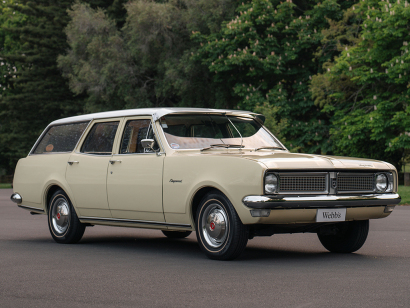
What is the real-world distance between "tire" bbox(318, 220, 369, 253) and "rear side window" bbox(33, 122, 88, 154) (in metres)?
3.95

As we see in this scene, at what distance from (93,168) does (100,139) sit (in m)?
0.46

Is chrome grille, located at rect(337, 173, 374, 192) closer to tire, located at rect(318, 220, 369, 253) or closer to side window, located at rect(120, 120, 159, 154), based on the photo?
tire, located at rect(318, 220, 369, 253)

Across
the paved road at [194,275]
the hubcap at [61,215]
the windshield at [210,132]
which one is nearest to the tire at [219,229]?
the paved road at [194,275]

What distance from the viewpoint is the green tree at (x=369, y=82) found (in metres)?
29.7

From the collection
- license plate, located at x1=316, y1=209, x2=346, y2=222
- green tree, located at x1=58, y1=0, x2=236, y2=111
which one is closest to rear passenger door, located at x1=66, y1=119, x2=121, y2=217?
license plate, located at x1=316, y1=209, x2=346, y2=222

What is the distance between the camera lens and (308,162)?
7922 mm

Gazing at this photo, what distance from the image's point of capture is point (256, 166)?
7.62m

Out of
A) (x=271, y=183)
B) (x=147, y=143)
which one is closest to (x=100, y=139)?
(x=147, y=143)

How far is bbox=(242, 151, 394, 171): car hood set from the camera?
773 cm

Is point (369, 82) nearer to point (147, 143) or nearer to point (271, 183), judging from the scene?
point (147, 143)

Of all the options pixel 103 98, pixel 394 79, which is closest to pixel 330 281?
pixel 394 79

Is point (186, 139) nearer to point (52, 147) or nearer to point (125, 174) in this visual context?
point (125, 174)

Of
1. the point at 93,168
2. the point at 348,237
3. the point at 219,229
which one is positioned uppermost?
the point at 93,168

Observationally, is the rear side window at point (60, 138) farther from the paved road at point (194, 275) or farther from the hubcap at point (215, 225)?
the hubcap at point (215, 225)
